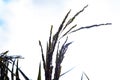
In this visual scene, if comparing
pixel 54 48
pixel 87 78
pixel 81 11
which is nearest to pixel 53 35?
pixel 54 48

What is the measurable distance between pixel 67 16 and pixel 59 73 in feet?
1.32

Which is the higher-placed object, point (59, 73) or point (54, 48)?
point (54, 48)

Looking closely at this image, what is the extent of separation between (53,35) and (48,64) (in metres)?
0.24

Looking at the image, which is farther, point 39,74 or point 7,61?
point 7,61

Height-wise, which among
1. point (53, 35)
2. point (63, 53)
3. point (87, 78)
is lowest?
point (87, 78)

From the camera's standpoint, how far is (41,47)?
7.32ft

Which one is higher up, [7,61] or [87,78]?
[7,61]

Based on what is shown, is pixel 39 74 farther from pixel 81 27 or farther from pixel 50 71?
pixel 81 27

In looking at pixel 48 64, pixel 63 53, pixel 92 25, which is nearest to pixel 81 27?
pixel 92 25

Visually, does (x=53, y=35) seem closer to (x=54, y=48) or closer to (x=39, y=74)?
(x=54, y=48)

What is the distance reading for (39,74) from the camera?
6.86 ft

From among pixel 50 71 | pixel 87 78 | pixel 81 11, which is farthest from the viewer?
pixel 87 78

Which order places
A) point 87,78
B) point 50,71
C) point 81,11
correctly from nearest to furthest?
point 50,71 → point 81,11 → point 87,78

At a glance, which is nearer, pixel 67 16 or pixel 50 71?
pixel 50 71
